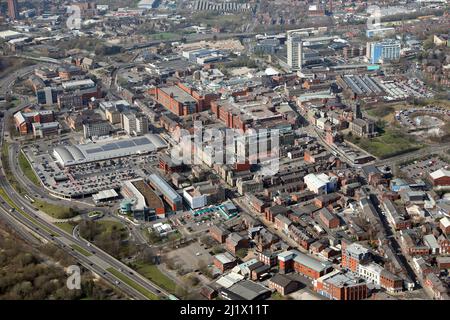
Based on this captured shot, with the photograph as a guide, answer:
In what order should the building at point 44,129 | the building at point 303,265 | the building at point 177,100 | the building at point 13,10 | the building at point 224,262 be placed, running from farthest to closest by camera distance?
1. the building at point 13,10
2. the building at point 177,100
3. the building at point 44,129
4. the building at point 224,262
5. the building at point 303,265

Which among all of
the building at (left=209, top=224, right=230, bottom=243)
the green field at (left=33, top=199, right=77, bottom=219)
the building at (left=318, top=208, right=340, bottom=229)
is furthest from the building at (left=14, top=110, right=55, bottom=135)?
the building at (left=318, top=208, right=340, bottom=229)

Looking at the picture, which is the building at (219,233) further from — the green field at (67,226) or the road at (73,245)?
the green field at (67,226)

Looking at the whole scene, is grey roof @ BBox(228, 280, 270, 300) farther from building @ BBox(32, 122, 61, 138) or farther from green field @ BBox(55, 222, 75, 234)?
building @ BBox(32, 122, 61, 138)

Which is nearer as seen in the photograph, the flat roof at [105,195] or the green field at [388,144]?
the flat roof at [105,195]

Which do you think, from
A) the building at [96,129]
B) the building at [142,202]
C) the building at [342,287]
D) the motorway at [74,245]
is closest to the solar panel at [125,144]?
the building at [96,129]

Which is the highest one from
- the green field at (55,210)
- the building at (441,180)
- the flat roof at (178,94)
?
the flat roof at (178,94)

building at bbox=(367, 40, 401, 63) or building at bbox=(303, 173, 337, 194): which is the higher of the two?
building at bbox=(367, 40, 401, 63)

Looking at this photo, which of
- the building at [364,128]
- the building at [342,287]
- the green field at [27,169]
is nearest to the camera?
the building at [342,287]
